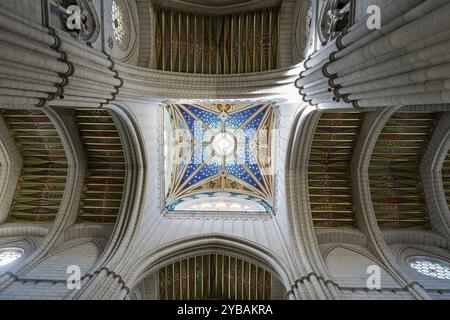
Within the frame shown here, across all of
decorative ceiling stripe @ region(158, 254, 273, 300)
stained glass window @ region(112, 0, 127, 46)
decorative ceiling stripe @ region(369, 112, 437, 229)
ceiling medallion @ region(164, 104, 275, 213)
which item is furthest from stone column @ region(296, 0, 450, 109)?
ceiling medallion @ region(164, 104, 275, 213)

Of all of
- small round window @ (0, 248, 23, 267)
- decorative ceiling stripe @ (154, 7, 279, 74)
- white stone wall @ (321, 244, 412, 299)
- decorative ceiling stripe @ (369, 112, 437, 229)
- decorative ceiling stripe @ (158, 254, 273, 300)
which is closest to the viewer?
white stone wall @ (321, 244, 412, 299)

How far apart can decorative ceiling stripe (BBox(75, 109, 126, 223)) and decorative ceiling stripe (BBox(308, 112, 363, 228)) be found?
8.76 meters

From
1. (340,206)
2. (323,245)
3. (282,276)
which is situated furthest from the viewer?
(340,206)

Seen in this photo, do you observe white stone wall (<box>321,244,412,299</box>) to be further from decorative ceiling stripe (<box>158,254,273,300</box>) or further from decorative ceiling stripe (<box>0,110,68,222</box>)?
decorative ceiling stripe (<box>0,110,68,222</box>)

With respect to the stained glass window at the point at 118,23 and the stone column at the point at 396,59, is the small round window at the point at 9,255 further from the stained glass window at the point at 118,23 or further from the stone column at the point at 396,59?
the stone column at the point at 396,59

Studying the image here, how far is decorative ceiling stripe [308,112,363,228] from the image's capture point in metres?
12.3

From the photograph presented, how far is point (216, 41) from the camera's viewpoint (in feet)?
45.1

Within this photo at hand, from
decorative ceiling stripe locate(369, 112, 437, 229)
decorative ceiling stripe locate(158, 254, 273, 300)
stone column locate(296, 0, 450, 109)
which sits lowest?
decorative ceiling stripe locate(158, 254, 273, 300)

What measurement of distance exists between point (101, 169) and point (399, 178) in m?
13.5

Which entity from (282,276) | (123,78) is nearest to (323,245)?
(282,276)

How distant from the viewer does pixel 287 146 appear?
12.1 metres

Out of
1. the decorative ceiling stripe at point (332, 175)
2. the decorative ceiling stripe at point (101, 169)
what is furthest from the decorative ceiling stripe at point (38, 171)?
the decorative ceiling stripe at point (332, 175)
